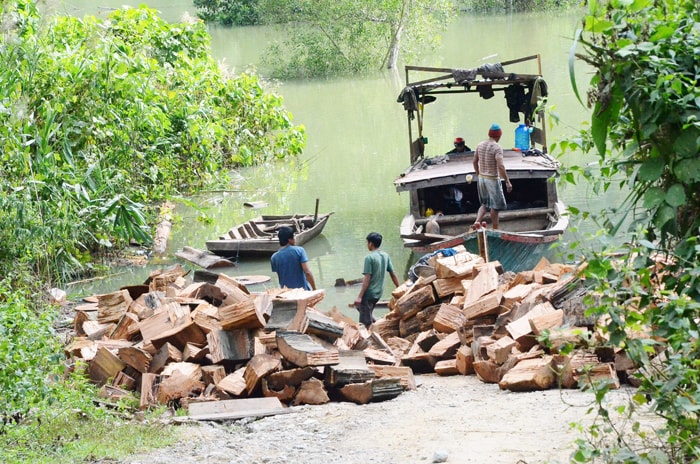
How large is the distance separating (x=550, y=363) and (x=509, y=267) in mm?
6865

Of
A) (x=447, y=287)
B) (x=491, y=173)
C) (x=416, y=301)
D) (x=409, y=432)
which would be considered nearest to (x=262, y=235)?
(x=491, y=173)

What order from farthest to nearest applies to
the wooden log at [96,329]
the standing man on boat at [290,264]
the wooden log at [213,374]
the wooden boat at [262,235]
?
the wooden boat at [262,235] < the standing man on boat at [290,264] < the wooden log at [96,329] < the wooden log at [213,374]

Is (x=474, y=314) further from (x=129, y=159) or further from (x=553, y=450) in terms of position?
(x=129, y=159)

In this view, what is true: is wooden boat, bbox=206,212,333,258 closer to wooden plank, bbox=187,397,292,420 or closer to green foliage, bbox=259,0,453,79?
wooden plank, bbox=187,397,292,420

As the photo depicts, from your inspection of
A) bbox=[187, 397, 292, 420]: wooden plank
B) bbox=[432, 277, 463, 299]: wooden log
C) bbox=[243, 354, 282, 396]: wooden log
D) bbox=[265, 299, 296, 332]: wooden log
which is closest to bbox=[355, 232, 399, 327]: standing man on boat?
bbox=[432, 277, 463, 299]: wooden log

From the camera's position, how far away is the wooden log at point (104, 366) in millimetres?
Result: 8688

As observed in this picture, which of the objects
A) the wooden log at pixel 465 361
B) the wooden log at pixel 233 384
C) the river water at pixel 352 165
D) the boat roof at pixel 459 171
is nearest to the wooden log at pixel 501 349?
the wooden log at pixel 465 361

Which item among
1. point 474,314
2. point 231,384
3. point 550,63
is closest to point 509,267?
point 474,314

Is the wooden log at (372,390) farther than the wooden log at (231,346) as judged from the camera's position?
No

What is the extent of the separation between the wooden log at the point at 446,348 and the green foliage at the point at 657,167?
4557mm

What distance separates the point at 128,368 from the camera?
28.6 feet

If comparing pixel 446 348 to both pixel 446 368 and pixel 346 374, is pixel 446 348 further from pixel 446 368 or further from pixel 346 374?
pixel 346 374

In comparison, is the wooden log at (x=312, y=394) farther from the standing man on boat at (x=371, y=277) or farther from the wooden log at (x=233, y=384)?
the standing man on boat at (x=371, y=277)

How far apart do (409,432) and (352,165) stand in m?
18.8
